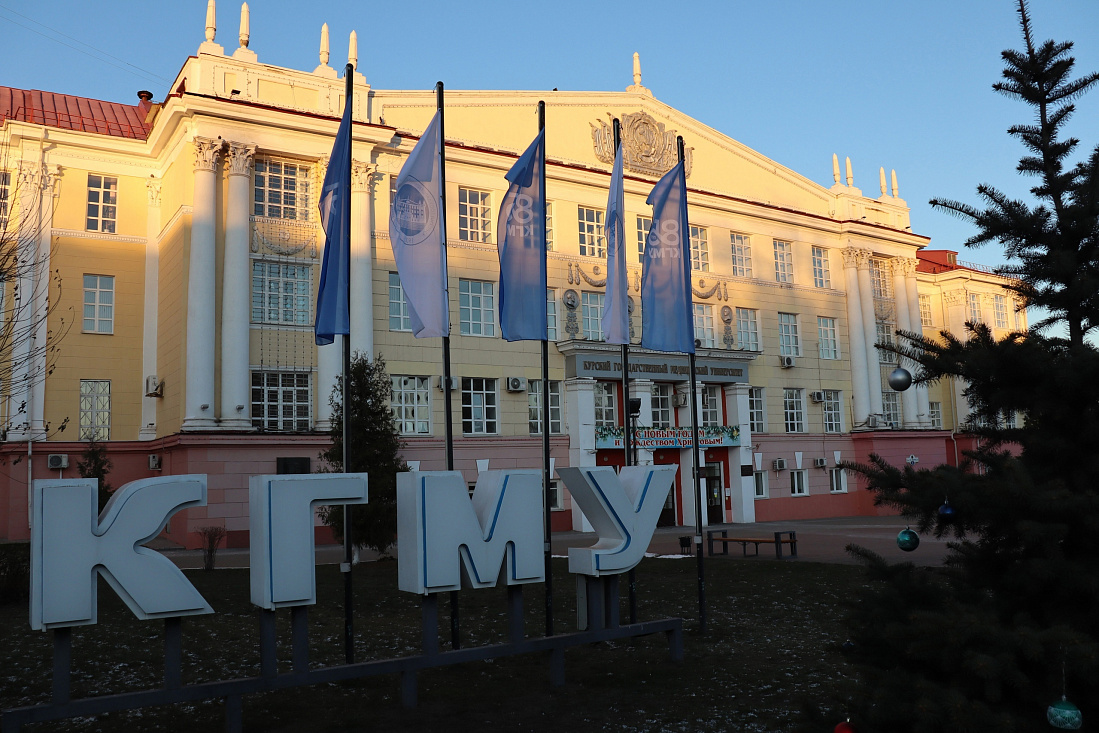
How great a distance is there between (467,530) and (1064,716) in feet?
16.8

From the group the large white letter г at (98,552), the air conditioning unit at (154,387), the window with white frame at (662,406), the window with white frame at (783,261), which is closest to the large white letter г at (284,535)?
the large white letter г at (98,552)

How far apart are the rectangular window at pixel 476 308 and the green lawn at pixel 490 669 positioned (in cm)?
1612

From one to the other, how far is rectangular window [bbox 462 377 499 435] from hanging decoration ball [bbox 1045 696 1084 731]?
1016 inches

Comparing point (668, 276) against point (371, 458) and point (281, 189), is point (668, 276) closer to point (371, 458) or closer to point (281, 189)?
point (371, 458)

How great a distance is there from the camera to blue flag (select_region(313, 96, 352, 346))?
9.23m

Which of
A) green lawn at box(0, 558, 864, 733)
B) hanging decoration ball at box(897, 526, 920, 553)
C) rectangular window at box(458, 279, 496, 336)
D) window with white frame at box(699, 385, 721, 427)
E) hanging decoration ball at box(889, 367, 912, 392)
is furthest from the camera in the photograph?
window with white frame at box(699, 385, 721, 427)

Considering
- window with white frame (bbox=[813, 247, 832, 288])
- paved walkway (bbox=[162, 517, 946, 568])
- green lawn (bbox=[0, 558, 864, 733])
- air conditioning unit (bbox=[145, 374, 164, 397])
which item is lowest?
paved walkway (bbox=[162, 517, 946, 568])

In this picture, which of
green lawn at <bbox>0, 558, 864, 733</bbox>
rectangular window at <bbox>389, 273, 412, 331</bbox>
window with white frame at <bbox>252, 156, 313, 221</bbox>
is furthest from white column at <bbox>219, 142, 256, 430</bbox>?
green lawn at <bbox>0, 558, 864, 733</bbox>

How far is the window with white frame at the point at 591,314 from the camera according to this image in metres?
32.8

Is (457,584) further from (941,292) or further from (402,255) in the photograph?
(941,292)

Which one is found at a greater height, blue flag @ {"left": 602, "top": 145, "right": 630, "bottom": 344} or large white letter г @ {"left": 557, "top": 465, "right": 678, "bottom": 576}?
blue flag @ {"left": 602, "top": 145, "right": 630, "bottom": 344}

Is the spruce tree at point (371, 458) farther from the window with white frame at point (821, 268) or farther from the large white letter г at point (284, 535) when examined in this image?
the window with white frame at point (821, 268)

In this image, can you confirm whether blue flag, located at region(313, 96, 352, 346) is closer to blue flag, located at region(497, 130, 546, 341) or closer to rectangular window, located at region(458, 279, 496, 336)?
blue flag, located at region(497, 130, 546, 341)

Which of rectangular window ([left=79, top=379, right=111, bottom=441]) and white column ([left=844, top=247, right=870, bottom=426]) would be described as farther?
white column ([left=844, top=247, right=870, bottom=426])
